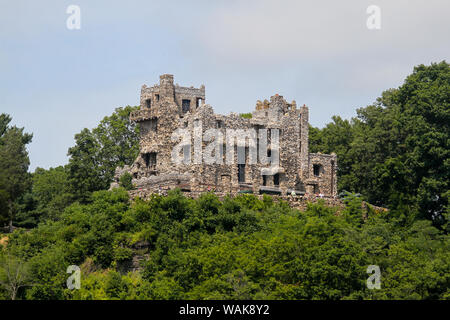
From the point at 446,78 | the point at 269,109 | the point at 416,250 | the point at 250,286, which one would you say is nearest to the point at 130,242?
the point at 250,286

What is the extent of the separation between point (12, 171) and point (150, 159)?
43.2ft

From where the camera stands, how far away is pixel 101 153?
88125 mm

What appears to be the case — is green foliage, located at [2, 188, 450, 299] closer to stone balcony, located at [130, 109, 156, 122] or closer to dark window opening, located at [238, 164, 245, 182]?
dark window opening, located at [238, 164, 245, 182]

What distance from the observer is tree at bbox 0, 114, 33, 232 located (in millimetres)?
78062

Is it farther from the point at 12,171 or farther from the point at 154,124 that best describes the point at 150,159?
the point at 12,171

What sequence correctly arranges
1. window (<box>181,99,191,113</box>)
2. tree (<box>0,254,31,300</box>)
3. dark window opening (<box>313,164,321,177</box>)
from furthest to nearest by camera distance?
dark window opening (<box>313,164,321,177</box>), window (<box>181,99,191,113</box>), tree (<box>0,254,31,300</box>)

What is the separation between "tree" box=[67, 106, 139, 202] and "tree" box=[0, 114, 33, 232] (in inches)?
163

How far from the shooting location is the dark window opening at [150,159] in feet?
252

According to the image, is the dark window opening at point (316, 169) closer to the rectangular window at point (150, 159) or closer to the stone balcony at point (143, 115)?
the rectangular window at point (150, 159)

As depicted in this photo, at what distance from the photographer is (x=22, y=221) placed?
8312 cm

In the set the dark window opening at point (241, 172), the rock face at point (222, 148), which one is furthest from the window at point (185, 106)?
the dark window opening at point (241, 172)

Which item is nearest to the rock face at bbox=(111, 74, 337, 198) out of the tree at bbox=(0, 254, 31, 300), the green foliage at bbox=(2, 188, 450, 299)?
the green foliage at bbox=(2, 188, 450, 299)

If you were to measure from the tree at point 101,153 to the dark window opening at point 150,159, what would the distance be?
306 inches
